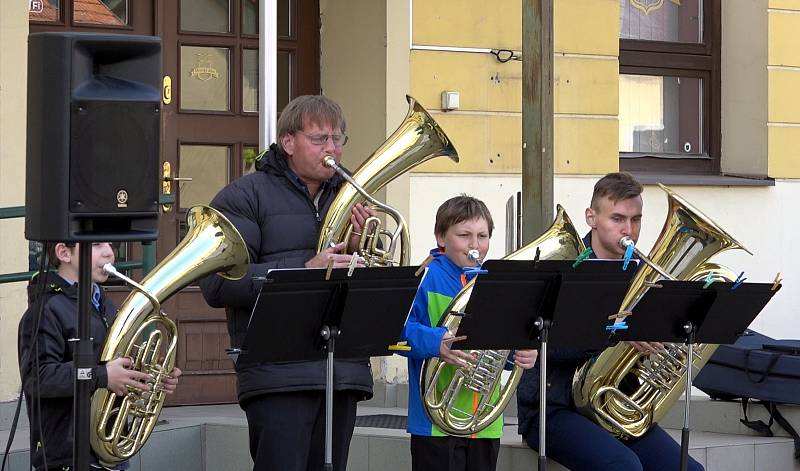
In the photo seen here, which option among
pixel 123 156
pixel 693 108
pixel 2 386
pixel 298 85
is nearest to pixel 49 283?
pixel 123 156

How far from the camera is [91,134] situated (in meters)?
3.96

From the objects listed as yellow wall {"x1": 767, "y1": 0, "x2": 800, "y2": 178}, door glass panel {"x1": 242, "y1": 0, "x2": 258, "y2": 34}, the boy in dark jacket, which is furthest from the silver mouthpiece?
yellow wall {"x1": 767, "y1": 0, "x2": 800, "y2": 178}

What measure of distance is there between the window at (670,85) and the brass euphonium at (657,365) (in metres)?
3.73

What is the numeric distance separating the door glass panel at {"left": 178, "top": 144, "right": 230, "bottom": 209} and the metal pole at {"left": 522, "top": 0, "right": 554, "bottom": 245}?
1.94 meters

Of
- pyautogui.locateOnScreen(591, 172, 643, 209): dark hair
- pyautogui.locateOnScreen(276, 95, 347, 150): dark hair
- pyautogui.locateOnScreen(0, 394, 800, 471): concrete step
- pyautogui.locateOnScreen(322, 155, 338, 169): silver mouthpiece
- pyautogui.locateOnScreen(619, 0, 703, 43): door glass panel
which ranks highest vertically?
pyautogui.locateOnScreen(619, 0, 703, 43): door glass panel

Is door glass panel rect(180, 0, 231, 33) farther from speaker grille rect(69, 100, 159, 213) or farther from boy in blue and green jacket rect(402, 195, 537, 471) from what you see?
speaker grille rect(69, 100, 159, 213)

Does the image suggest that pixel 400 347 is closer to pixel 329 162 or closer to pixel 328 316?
pixel 328 316

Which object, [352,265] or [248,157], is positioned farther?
[248,157]

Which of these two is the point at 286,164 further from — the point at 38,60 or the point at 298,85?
the point at 298,85

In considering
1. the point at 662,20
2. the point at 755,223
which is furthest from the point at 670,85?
the point at 755,223

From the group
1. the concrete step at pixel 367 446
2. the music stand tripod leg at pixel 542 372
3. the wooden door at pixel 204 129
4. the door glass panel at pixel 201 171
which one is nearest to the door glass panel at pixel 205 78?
the wooden door at pixel 204 129

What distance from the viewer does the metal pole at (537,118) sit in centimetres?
670

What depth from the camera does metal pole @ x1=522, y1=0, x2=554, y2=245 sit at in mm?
Answer: 6704

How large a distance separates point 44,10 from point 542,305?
388 cm
